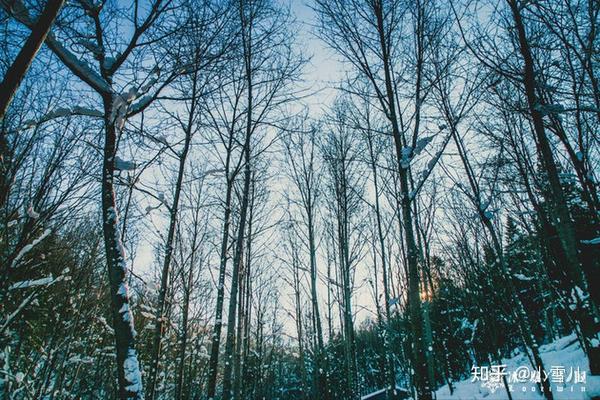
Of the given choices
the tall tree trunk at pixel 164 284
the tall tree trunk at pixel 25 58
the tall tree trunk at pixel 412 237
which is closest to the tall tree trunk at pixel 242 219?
the tall tree trunk at pixel 164 284

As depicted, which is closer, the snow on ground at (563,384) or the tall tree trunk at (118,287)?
the tall tree trunk at (118,287)

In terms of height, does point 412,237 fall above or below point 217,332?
above

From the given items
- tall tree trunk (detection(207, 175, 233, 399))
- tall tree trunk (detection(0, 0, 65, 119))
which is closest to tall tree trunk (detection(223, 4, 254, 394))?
tall tree trunk (detection(207, 175, 233, 399))

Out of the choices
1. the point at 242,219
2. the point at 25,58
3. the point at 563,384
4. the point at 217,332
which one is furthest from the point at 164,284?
the point at 563,384

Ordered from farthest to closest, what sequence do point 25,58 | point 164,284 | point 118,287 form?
point 164,284
point 118,287
point 25,58

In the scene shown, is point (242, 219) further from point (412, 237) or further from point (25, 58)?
point (25, 58)

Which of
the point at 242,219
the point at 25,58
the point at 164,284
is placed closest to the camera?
the point at 25,58

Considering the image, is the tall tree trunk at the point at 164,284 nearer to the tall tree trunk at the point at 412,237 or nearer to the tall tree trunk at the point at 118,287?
the tall tree trunk at the point at 118,287

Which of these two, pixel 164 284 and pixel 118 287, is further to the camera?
pixel 164 284

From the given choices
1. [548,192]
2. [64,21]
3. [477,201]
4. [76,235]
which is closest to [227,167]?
[64,21]

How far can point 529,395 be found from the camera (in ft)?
27.1

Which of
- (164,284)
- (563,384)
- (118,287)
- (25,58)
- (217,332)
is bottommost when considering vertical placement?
(563,384)

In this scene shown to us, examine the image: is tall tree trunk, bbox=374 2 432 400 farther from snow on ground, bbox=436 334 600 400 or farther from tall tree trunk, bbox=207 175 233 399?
snow on ground, bbox=436 334 600 400

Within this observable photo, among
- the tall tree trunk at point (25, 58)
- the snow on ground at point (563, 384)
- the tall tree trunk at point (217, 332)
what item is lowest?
the snow on ground at point (563, 384)
